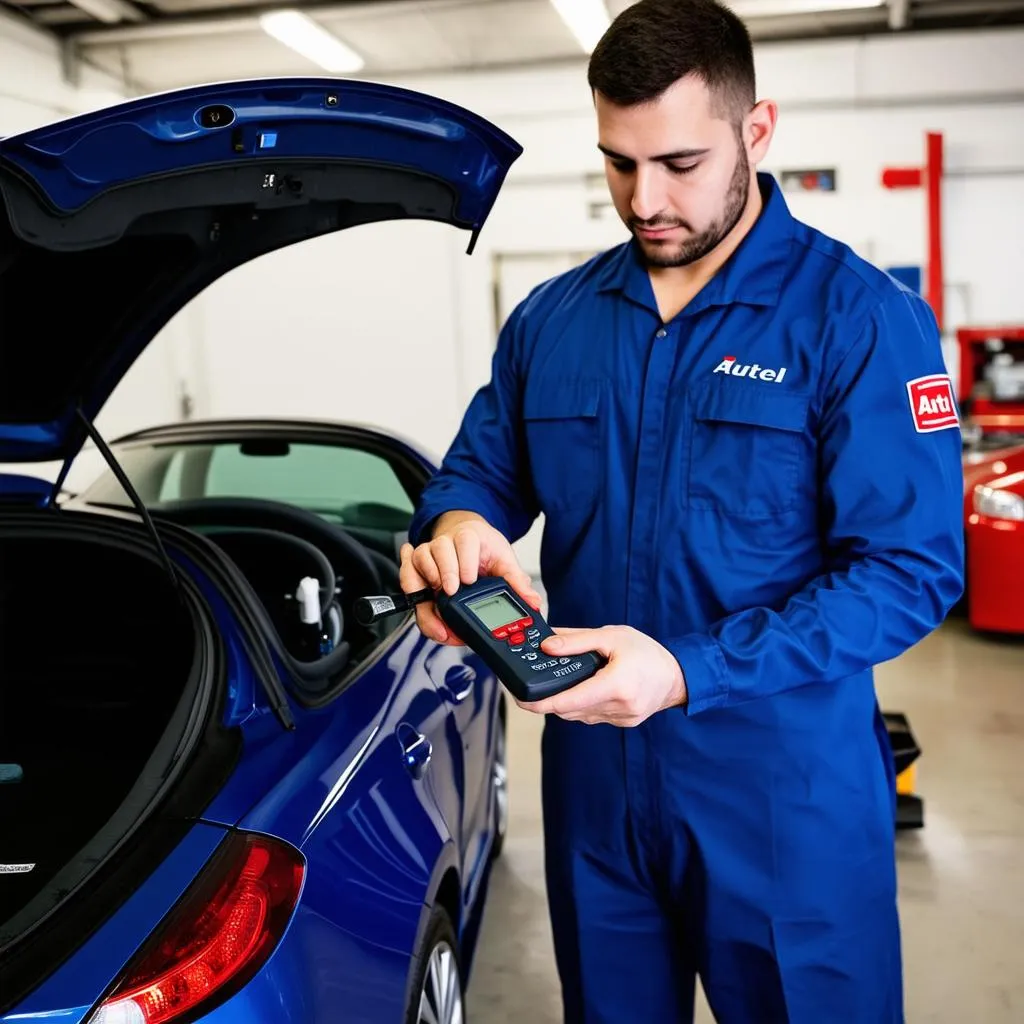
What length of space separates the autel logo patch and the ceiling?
14.7 feet

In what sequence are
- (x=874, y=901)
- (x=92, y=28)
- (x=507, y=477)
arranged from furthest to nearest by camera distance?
(x=92, y=28) < (x=507, y=477) < (x=874, y=901)

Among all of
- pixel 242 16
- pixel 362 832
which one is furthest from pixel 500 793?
pixel 242 16

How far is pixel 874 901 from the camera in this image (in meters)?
1.30

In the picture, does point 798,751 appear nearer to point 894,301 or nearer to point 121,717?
point 894,301

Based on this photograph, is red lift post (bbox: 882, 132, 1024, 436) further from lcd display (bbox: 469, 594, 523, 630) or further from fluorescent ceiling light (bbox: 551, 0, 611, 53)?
Result: lcd display (bbox: 469, 594, 523, 630)

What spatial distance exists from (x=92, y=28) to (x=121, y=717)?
5473 millimetres

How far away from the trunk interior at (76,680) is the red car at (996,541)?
323 cm

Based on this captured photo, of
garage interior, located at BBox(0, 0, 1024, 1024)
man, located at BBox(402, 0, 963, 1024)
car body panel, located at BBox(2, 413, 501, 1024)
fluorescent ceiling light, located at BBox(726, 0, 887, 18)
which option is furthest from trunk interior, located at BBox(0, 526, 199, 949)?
fluorescent ceiling light, located at BBox(726, 0, 887, 18)

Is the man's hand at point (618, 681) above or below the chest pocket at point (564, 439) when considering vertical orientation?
below

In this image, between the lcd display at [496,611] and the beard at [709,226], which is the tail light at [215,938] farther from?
the beard at [709,226]

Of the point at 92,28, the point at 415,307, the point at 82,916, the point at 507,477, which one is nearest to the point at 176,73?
the point at 92,28

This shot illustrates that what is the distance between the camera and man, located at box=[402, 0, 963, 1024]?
3.76 feet

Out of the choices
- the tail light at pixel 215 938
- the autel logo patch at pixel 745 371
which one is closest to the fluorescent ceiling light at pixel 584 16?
the autel logo patch at pixel 745 371

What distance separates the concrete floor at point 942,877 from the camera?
7.10ft
